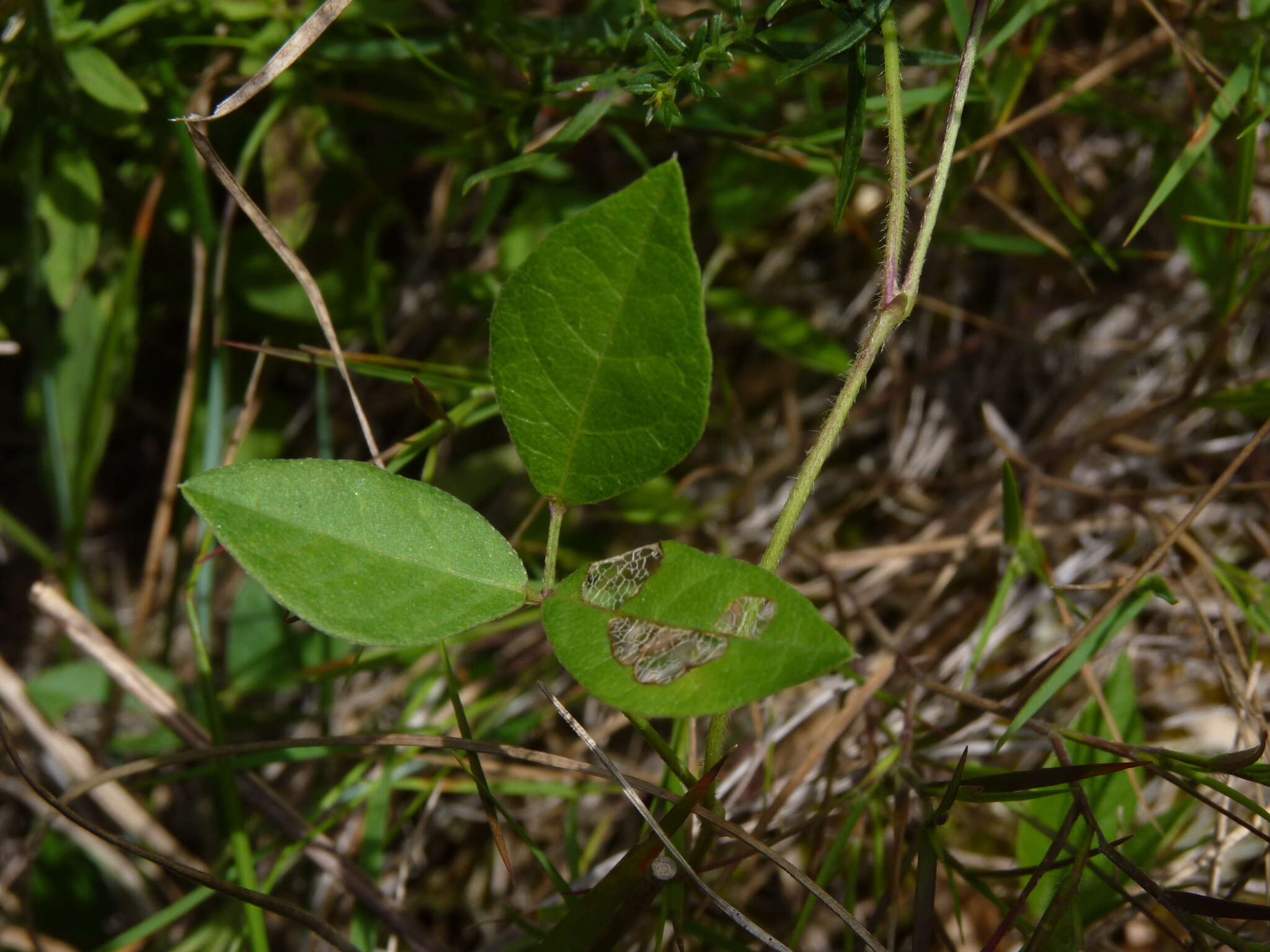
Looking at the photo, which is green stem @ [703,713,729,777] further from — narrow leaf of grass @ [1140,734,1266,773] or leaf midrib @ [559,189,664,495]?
narrow leaf of grass @ [1140,734,1266,773]

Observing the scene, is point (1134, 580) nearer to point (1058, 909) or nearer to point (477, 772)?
point (1058, 909)

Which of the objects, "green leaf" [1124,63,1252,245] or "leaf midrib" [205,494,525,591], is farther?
"green leaf" [1124,63,1252,245]

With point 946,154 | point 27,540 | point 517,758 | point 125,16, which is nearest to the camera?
point 946,154

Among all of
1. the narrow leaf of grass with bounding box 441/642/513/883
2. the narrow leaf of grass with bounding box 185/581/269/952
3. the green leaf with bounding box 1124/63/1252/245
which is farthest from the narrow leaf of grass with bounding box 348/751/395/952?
the green leaf with bounding box 1124/63/1252/245

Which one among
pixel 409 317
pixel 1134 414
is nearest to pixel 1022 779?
pixel 1134 414

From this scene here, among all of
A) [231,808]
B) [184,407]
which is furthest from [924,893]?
[184,407]

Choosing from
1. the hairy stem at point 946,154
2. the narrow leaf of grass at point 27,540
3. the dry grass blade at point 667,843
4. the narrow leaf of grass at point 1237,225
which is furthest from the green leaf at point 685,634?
the narrow leaf of grass at point 27,540
